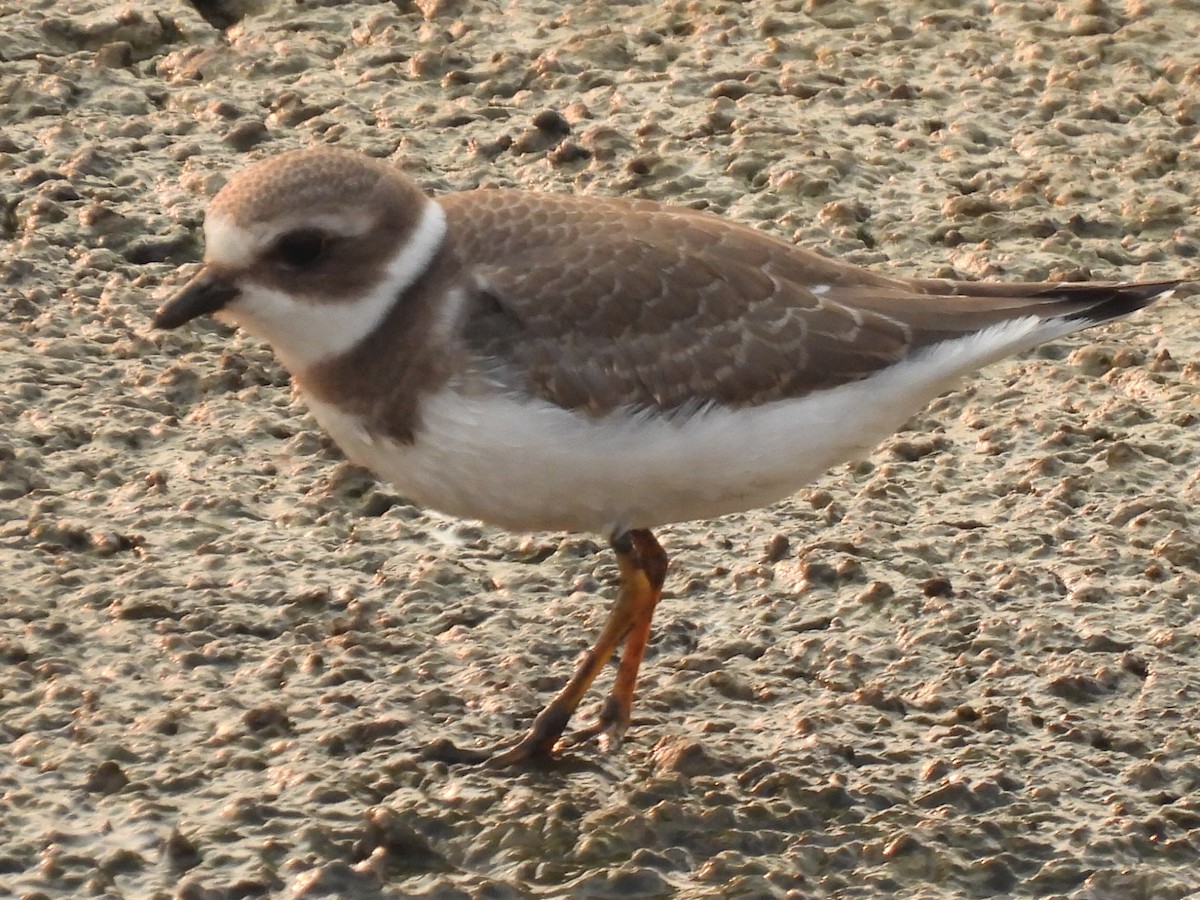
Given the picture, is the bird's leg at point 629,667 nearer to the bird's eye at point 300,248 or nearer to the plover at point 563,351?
the plover at point 563,351

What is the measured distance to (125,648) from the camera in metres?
5.13

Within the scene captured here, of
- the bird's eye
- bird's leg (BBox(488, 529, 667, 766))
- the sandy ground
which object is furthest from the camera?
bird's leg (BBox(488, 529, 667, 766))

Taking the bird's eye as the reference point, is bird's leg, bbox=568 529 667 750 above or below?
below

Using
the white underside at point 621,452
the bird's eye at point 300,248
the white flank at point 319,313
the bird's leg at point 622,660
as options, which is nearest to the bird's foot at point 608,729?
the bird's leg at point 622,660

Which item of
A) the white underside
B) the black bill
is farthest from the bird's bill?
the white underside

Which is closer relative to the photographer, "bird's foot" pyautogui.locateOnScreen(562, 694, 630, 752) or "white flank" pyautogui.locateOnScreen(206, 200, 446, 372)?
"white flank" pyautogui.locateOnScreen(206, 200, 446, 372)

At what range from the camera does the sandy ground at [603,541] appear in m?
4.62

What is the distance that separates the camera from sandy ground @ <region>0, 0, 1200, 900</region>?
15.1 ft

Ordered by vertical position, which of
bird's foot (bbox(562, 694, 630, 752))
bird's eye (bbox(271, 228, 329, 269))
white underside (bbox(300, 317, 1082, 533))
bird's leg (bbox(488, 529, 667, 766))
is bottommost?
bird's foot (bbox(562, 694, 630, 752))

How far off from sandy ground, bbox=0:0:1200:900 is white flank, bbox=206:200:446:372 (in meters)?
0.87

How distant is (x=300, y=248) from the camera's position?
15.6 feet

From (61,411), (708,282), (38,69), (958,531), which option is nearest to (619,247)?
(708,282)

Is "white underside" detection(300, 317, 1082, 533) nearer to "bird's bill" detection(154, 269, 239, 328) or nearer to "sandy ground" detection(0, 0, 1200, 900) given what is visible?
"bird's bill" detection(154, 269, 239, 328)

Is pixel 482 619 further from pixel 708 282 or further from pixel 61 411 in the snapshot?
pixel 61 411
